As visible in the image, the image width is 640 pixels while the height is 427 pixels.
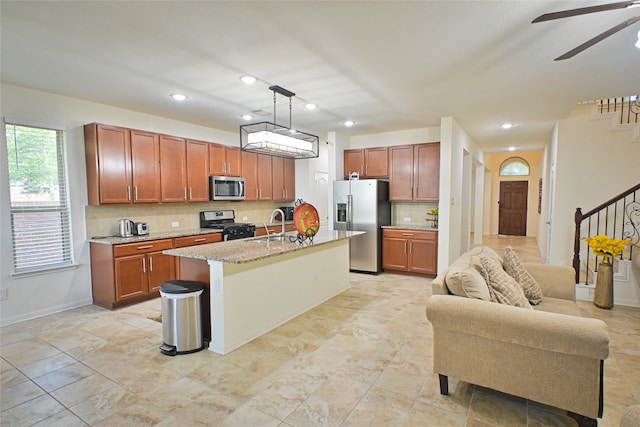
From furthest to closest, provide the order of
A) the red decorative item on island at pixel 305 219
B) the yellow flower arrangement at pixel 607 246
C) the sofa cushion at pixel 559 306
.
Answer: the yellow flower arrangement at pixel 607 246 < the red decorative item on island at pixel 305 219 < the sofa cushion at pixel 559 306

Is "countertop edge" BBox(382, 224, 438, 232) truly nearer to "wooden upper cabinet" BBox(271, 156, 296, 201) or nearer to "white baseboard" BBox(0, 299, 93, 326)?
"wooden upper cabinet" BBox(271, 156, 296, 201)

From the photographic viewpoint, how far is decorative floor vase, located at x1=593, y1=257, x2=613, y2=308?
3824mm

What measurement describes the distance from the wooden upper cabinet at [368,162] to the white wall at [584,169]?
269 cm

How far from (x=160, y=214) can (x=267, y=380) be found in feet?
11.5

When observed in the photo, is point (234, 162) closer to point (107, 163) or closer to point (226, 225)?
point (226, 225)

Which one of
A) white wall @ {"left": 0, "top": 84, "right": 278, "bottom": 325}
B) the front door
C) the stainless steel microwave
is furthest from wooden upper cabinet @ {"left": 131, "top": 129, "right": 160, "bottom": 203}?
the front door

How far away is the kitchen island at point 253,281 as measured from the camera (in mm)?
2799

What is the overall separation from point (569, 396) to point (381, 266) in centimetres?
401

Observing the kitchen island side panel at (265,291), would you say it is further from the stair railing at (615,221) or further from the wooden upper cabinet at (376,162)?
the stair railing at (615,221)

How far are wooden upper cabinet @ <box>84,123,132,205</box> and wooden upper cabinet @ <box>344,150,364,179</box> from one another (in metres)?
3.67

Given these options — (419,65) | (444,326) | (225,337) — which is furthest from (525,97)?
(225,337)

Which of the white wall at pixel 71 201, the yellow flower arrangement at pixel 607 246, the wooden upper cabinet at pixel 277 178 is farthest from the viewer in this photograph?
the wooden upper cabinet at pixel 277 178

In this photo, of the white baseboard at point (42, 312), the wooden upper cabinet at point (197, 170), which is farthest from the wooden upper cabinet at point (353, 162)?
the white baseboard at point (42, 312)

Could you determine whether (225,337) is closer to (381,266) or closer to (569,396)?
(569,396)
